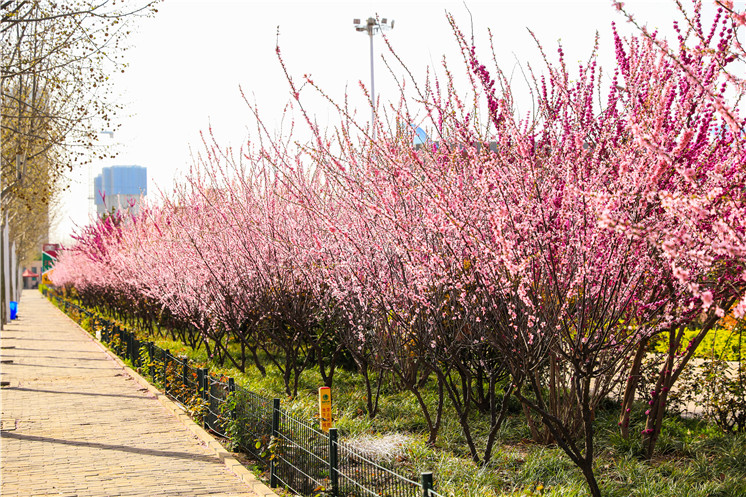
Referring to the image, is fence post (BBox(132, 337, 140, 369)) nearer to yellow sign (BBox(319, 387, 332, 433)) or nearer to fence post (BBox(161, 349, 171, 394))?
fence post (BBox(161, 349, 171, 394))

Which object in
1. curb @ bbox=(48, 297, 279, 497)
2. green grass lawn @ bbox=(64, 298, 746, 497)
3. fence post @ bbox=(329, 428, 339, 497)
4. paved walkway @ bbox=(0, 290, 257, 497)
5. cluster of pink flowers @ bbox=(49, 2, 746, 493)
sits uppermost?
cluster of pink flowers @ bbox=(49, 2, 746, 493)

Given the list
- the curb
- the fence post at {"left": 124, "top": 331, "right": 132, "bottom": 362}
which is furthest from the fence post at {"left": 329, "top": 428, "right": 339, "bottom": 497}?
the fence post at {"left": 124, "top": 331, "right": 132, "bottom": 362}

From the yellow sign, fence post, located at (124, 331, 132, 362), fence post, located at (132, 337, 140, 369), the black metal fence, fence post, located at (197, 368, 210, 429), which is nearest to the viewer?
the black metal fence

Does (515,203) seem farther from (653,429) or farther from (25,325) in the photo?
(25,325)

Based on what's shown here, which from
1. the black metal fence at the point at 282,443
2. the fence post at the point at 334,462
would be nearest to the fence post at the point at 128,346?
the black metal fence at the point at 282,443

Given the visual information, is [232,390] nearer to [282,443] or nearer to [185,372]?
[282,443]

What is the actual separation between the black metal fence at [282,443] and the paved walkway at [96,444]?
15.4 inches

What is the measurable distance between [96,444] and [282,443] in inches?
135

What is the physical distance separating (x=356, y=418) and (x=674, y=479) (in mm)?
4246

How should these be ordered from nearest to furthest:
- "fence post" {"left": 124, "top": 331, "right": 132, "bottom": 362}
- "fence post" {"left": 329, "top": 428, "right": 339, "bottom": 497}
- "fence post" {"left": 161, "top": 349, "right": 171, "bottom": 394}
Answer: "fence post" {"left": 329, "top": 428, "right": 339, "bottom": 497}
"fence post" {"left": 161, "top": 349, "right": 171, "bottom": 394}
"fence post" {"left": 124, "top": 331, "right": 132, "bottom": 362}

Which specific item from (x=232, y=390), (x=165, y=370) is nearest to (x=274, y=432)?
(x=232, y=390)

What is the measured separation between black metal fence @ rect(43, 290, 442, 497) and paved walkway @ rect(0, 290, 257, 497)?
0.39m

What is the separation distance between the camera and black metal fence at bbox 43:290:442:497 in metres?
5.99

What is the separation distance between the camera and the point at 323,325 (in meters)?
11.6
